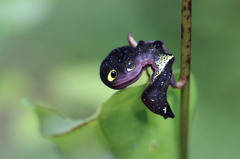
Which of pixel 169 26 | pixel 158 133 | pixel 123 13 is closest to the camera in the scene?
pixel 158 133

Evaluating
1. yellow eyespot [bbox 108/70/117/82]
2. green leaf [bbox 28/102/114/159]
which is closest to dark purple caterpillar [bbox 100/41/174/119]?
yellow eyespot [bbox 108/70/117/82]

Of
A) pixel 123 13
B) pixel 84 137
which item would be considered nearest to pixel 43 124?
pixel 84 137

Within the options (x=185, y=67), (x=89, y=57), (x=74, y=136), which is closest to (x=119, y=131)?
(x=74, y=136)

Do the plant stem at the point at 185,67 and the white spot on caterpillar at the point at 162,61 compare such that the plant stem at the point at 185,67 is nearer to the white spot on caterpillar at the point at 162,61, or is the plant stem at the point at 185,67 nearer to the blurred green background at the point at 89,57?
the white spot on caterpillar at the point at 162,61

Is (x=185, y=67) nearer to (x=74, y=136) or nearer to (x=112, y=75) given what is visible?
(x=112, y=75)

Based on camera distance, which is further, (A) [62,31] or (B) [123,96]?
(A) [62,31]

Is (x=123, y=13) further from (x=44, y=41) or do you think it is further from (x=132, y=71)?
(x=132, y=71)

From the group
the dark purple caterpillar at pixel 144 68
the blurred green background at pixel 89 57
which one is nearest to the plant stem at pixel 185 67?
the dark purple caterpillar at pixel 144 68
